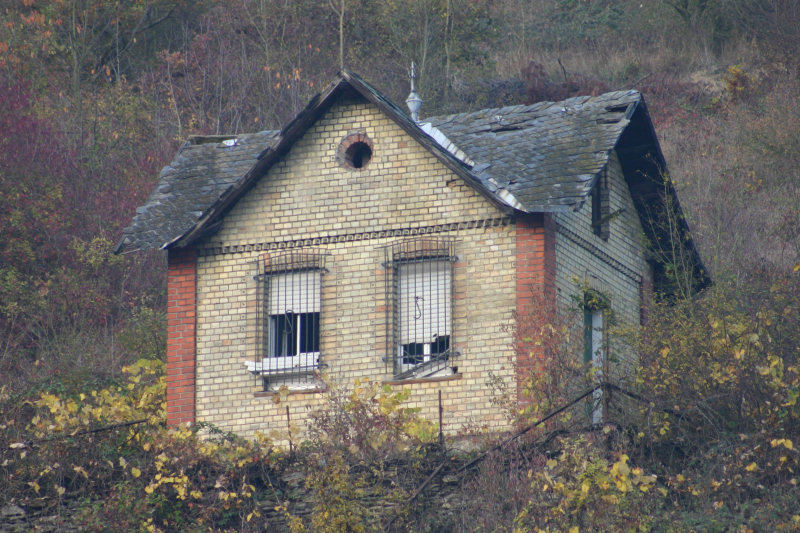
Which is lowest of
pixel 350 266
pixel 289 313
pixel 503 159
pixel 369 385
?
pixel 369 385

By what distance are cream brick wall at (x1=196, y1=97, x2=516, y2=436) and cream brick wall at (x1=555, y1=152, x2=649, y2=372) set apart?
1.19 meters

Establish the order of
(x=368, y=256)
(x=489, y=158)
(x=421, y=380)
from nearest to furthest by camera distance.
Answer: (x=421, y=380) < (x=368, y=256) < (x=489, y=158)

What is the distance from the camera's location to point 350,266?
19.2 metres

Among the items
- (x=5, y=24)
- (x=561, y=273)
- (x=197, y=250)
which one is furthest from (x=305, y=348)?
(x=5, y=24)

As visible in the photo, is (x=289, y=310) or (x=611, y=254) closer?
(x=289, y=310)

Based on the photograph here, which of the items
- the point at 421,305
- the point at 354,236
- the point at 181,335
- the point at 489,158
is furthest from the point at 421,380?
the point at 181,335

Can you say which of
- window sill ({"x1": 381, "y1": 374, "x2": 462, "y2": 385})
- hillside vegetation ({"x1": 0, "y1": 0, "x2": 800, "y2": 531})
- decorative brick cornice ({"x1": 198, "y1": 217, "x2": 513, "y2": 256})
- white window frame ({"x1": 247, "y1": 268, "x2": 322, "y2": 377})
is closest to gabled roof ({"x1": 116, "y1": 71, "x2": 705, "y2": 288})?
decorative brick cornice ({"x1": 198, "y1": 217, "x2": 513, "y2": 256})

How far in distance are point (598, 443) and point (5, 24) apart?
31.3 m

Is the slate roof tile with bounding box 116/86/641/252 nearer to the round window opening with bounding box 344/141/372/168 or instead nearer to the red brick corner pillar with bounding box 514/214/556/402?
the red brick corner pillar with bounding box 514/214/556/402

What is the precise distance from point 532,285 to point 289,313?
3904 mm

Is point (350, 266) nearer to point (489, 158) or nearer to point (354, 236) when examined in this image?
point (354, 236)

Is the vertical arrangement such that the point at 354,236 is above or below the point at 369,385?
above

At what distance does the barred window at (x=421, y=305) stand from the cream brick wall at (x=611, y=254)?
178 centimetres

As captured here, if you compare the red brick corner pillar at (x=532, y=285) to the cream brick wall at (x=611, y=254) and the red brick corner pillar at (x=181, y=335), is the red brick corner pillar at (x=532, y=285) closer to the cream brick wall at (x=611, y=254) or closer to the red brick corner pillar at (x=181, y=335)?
the cream brick wall at (x=611, y=254)
